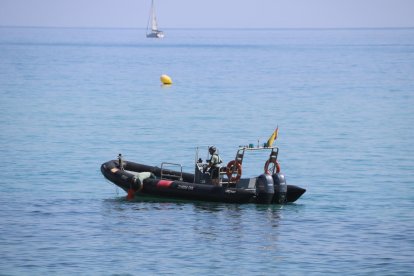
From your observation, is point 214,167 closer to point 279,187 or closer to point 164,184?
point 164,184

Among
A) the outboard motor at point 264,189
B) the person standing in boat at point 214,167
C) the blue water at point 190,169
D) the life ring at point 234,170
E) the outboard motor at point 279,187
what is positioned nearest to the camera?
the blue water at point 190,169

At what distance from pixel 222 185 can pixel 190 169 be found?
382 inches

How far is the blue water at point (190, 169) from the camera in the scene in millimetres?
25984

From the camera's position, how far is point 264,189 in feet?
103

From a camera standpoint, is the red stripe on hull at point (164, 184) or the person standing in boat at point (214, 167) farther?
the red stripe on hull at point (164, 184)

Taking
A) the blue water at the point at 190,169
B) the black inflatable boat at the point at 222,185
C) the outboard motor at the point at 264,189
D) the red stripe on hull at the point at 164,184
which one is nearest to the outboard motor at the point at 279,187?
the black inflatable boat at the point at 222,185

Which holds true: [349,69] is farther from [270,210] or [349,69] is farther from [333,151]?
[270,210]

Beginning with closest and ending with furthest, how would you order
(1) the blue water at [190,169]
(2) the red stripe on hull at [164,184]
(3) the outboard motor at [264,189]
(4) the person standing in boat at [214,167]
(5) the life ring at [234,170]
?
(1) the blue water at [190,169] → (3) the outboard motor at [264,189] → (5) the life ring at [234,170] → (4) the person standing in boat at [214,167] → (2) the red stripe on hull at [164,184]

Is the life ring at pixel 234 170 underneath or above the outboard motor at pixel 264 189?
above

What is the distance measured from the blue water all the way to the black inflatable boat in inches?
14.6

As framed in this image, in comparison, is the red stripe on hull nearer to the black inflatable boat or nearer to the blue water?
the black inflatable boat

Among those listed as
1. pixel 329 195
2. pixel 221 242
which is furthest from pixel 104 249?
pixel 329 195

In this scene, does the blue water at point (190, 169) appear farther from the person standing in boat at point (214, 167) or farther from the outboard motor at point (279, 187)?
the person standing in boat at point (214, 167)

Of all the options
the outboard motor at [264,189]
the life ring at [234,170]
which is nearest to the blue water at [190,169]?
the outboard motor at [264,189]
